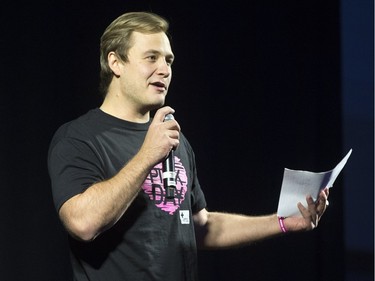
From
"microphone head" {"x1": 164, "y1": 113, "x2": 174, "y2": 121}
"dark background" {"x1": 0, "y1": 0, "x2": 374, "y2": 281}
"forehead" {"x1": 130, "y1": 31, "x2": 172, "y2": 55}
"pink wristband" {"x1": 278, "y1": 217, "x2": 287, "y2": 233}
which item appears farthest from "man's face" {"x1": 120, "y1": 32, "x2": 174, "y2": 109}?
"dark background" {"x1": 0, "y1": 0, "x2": 374, "y2": 281}

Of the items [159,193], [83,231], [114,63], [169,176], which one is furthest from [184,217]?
[114,63]

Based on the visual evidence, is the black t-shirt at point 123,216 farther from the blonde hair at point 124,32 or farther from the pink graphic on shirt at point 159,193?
the blonde hair at point 124,32

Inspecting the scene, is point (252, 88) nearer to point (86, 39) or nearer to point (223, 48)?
point (223, 48)

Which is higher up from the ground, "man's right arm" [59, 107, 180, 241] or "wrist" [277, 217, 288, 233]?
"man's right arm" [59, 107, 180, 241]

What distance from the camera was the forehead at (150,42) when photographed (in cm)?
197

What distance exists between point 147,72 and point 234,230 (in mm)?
564

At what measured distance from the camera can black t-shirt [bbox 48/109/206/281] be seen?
1738 millimetres

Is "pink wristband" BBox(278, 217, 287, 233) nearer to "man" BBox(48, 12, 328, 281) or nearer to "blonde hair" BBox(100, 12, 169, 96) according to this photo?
"man" BBox(48, 12, 328, 281)

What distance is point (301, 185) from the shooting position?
190 cm

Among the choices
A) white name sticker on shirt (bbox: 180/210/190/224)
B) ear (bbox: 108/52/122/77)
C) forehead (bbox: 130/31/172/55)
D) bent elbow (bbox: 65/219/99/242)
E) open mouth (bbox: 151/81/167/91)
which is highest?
forehead (bbox: 130/31/172/55)

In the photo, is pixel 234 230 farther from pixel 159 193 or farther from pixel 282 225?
pixel 159 193

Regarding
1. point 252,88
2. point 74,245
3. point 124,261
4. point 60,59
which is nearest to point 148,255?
point 124,261

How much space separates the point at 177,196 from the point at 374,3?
1673 millimetres

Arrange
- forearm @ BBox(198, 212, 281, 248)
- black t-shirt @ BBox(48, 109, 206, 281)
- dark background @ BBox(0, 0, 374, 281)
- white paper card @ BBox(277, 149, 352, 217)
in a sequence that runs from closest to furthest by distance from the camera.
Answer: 1. black t-shirt @ BBox(48, 109, 206, 281)
2. white paper card @ BBox(277, 149, 352, 217)
3. forearm @ BBox(198, 212, 281, 248)
4. dark background @ BBox(0, 0, 374, 281)
